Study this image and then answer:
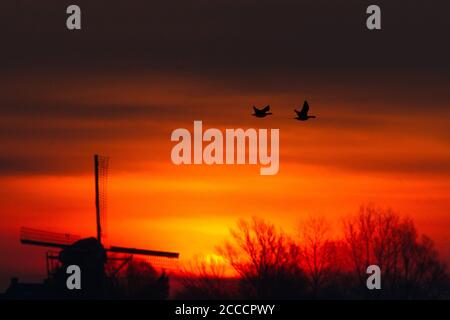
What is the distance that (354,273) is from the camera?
361 ft

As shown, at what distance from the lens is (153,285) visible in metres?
112

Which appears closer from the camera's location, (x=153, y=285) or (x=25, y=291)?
(x=25, y=291)
